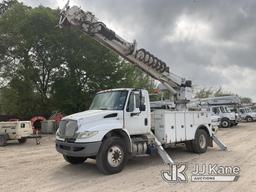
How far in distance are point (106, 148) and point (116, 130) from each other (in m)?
0.74

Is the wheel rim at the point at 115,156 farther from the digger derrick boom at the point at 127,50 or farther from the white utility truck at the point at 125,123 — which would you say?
the digger derrick boom at the point at 127,50

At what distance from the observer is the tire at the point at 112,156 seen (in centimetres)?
Result: 888

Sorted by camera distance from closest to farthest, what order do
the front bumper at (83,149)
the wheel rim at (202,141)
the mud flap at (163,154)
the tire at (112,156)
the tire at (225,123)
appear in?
the front bumper at (83,149)
the tire at (112,156)
the mud flap at (163,154)
the wheel rim at (202,141)
the tire at (225,123)

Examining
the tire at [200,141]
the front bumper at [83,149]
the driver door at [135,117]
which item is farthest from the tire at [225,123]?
the front bumper at [83,149]

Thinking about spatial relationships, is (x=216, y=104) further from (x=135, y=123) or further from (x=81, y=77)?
(x=135, y=123)

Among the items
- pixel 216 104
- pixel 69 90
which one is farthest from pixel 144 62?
pixel 216 104

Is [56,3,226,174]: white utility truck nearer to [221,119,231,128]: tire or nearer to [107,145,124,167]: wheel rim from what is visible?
[107,145,124,167]: wheel rim

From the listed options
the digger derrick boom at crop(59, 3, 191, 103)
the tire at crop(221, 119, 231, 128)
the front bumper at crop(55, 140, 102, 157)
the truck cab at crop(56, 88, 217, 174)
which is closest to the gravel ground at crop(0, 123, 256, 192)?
the truck cab at crop(56, 88, 217, 174)

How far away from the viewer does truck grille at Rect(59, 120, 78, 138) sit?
9.03 metres

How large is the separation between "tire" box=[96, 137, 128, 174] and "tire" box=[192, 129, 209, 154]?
13.0 feet

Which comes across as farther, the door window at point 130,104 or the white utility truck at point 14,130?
the white utility truck at point 14,130

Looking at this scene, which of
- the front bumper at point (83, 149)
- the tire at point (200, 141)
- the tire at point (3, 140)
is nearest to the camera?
the front bumper at point (83, 149)

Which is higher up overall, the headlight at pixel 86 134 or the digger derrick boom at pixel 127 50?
the digger derrick boom at pixel 127 50

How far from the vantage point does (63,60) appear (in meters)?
27.8
